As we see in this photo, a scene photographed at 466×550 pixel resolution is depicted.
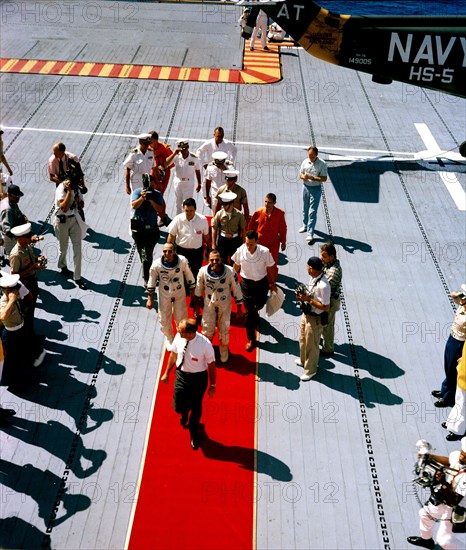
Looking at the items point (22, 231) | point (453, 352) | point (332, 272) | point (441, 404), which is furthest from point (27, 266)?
point (441, 404)

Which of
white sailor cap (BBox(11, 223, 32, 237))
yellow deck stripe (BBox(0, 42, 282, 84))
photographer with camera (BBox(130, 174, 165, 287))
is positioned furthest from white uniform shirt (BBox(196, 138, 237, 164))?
yellow deck stripe (BBox(0, 42, 282, 84))

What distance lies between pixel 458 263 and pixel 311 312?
4255 mm

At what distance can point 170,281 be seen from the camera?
743cm

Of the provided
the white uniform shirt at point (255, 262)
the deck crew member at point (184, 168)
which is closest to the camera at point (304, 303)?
the white uniform shirt at point (255, 262)

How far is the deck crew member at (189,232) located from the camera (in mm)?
8047

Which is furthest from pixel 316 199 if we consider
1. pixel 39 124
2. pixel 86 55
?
pixel 86 55

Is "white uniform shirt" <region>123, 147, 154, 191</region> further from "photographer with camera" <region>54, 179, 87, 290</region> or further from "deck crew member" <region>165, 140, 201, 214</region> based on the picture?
"photographer with camera" <region>54, 179, 87, 290</region>

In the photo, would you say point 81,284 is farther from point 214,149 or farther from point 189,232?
point 214,149

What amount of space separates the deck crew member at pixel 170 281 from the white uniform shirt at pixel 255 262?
673 millimetres

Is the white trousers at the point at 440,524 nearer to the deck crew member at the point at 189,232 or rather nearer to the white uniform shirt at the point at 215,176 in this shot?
the deck crew member at the point at 189,232

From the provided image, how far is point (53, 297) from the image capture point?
9000 mm

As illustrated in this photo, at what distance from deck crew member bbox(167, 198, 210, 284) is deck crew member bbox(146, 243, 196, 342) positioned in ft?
2.05

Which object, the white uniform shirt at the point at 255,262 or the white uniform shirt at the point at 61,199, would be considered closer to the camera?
the white uniform shirt at the point at 255,262

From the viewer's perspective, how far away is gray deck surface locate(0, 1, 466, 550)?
6.27 m
